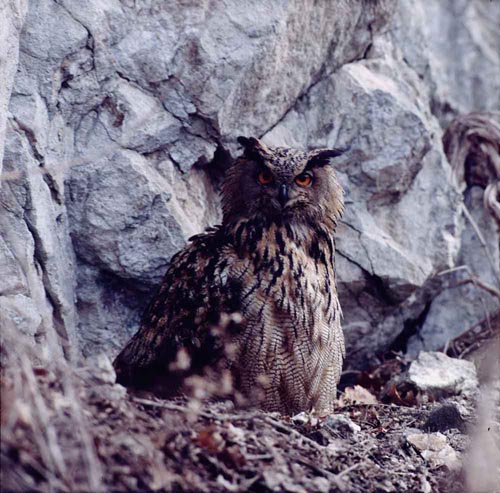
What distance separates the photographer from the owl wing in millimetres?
3699

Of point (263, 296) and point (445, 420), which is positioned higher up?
point (263, 296)

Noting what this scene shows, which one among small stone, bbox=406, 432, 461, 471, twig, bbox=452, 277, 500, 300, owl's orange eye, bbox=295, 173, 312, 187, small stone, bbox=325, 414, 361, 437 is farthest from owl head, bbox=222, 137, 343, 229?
twig, bbox=452, 277, 500, 300

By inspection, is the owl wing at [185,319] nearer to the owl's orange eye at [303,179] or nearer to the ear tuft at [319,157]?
the owl's orange eye at [303,179]

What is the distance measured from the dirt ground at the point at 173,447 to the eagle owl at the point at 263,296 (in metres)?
0.30

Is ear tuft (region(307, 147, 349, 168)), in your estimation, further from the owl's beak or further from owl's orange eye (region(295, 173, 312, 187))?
the owl's beak

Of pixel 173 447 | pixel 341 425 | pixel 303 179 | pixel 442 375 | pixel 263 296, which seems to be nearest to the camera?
pixel 173 447

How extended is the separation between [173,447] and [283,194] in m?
1.58

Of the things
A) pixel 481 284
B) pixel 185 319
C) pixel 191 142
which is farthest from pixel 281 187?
pixel 481 284

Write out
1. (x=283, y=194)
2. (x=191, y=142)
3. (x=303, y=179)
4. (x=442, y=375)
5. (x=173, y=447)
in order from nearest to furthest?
1. (x=173, y=447)
2. (x=283, y=194)
3. (x=303, y=179)
4. (x=191, y=142)
5. (x=442, y=375)

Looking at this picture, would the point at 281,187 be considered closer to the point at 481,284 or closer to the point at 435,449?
the point at 435,449

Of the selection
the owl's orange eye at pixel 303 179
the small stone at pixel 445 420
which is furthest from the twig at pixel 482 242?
the owl's orange eye at pixel 303 179

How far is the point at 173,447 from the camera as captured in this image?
103 inches

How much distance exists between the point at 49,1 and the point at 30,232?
1.16 meters

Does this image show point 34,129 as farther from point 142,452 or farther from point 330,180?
point 142,452
